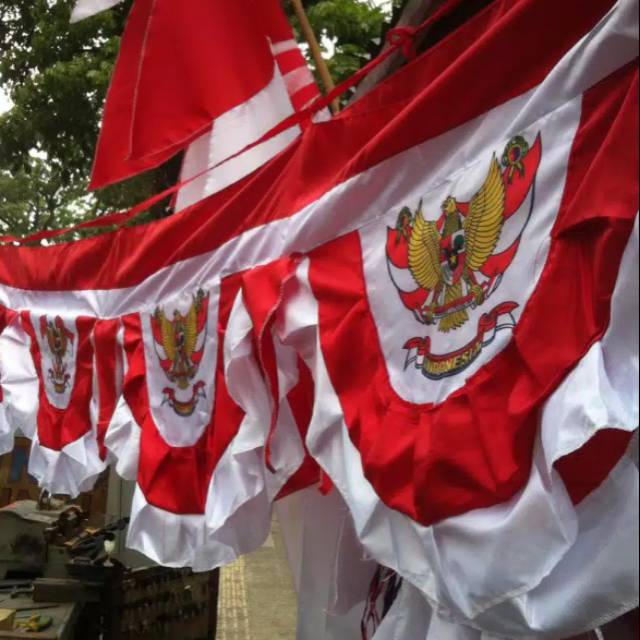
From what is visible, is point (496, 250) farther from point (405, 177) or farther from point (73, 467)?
point (73, 467)

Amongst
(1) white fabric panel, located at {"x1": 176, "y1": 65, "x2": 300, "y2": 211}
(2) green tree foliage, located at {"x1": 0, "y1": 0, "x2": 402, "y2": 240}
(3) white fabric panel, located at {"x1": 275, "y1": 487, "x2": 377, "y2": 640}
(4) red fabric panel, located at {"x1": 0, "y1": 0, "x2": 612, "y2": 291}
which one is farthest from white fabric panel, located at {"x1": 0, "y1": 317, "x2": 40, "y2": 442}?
(2) green tree foliage, located at {"x1": 0, "y1": 0, "x2": 402, "y2": 240}

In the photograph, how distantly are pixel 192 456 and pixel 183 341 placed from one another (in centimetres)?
35

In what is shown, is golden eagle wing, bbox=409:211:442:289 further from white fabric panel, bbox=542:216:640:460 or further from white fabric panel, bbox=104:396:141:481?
white fabric panel, bbox=104:396:141:481

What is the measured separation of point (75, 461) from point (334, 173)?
1.78 meters

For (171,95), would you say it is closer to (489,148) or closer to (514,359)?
(489,148)

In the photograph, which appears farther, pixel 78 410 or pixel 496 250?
pixel 78 410

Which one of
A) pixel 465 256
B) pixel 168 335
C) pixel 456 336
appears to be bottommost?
pixel 456 336

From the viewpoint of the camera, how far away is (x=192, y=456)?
2002mm

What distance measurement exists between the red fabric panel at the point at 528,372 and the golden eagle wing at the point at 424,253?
19 cm

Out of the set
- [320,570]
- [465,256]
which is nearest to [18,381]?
[320,570]

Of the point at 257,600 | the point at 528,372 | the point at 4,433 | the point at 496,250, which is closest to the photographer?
the point at 528,372

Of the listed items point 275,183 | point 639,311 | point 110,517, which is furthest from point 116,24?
point 639,311

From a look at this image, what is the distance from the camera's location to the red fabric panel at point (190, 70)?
2178 mm

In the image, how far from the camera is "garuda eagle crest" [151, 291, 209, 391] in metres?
2.08
